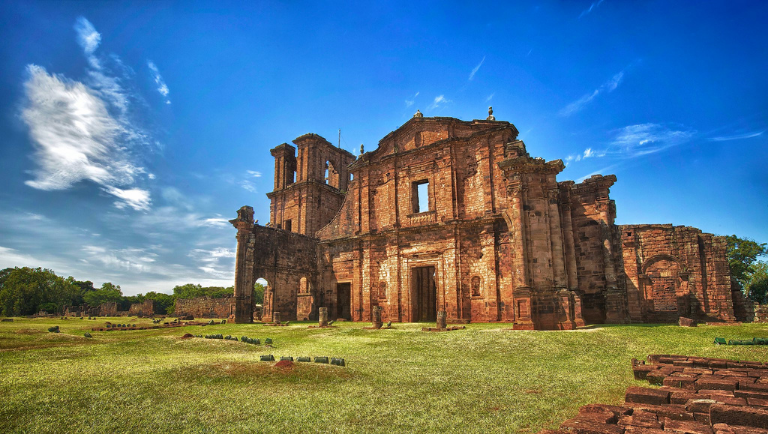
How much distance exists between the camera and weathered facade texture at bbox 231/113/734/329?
15258 millimetres

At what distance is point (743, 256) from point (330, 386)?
42550 millimetres

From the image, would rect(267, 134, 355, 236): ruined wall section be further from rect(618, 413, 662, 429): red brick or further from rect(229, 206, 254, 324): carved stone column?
rect(618, 413, 662, 429): red brick

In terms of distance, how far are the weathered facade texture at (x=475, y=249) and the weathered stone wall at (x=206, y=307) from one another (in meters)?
11.7

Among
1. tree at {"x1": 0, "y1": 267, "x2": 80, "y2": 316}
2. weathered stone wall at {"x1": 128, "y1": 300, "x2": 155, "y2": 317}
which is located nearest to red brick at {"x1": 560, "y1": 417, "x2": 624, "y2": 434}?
weathered stone wall at {"x1": 128, "y1": 300, "x2": 155, "y2": 317}

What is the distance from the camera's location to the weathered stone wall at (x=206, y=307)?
37975 millimetres

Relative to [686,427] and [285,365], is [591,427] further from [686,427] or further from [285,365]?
[285,365]

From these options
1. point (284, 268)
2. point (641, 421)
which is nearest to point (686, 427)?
point (641, 421)

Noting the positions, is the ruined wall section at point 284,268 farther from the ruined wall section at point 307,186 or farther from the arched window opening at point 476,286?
the arched window opening at point 476,286

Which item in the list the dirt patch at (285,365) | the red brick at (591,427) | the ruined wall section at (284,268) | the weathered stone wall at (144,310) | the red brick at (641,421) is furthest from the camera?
the weathered stone wall at (144,310)

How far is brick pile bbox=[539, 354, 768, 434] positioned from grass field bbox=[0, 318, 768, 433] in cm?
58

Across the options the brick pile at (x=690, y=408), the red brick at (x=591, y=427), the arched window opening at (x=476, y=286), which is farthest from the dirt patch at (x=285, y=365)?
the arched window opening at (x=476, y=286)

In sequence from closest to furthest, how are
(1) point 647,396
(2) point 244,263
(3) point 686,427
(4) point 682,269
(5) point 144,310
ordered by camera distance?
1. (3) point 686,427
2. (1) point 647,396
3. (4) point 682,269
4. (2) point 244,263
5. (5) point 144,310

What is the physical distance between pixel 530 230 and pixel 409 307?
10746mm

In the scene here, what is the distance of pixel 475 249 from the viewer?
870 inches
